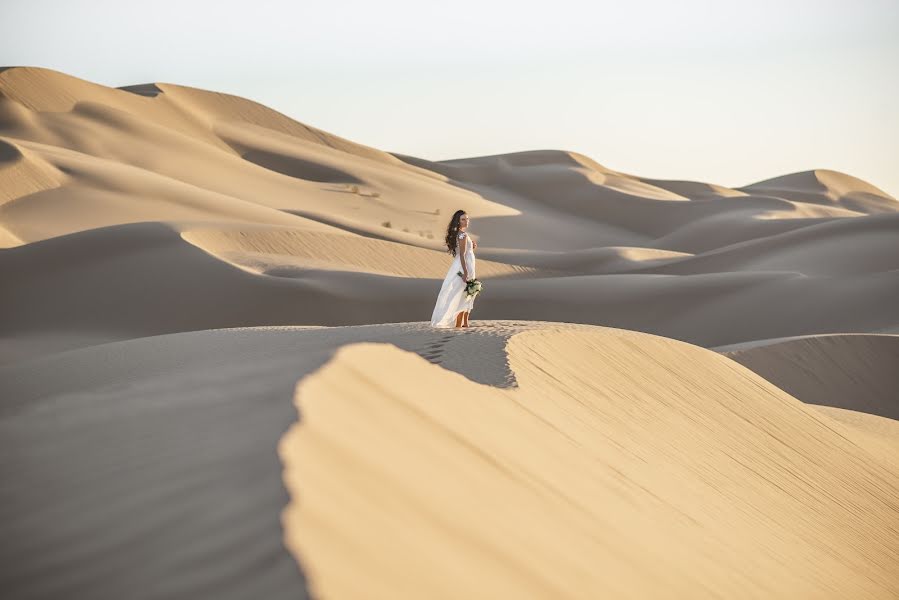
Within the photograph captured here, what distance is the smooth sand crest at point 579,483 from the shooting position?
4.22 m

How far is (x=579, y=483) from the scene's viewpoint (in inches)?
247

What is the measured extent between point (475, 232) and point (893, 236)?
2369cm

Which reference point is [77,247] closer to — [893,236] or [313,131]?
[893,236]

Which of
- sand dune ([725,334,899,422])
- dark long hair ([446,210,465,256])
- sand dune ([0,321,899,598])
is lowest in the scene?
sand dune ([725,334,899,422])

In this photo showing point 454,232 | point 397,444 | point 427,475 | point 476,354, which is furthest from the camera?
point 454,232

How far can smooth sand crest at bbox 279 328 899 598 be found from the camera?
13.8 ft

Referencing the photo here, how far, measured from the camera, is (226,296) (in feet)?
72.4

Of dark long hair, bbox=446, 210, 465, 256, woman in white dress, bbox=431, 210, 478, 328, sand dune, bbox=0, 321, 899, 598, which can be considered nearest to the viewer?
sand dune, bbox=0, 321, 899, 598

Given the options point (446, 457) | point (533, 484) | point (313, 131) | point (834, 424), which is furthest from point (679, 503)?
point (313, 131)

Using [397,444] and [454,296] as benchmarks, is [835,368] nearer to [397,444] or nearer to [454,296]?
[454,296]

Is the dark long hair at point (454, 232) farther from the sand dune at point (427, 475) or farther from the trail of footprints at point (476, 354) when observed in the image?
the trail of footprints at point (476, 354)

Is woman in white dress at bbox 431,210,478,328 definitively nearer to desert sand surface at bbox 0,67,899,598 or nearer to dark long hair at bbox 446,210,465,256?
dark long hair at bbox 446,210,465,256

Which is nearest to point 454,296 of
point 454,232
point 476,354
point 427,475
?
point 454,232

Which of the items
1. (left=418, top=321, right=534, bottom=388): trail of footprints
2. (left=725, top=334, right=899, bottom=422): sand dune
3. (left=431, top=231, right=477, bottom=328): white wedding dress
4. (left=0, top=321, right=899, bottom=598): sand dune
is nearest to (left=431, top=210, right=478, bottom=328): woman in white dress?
(left=431, top=231, right=477, bottom=328): white wedding dress
